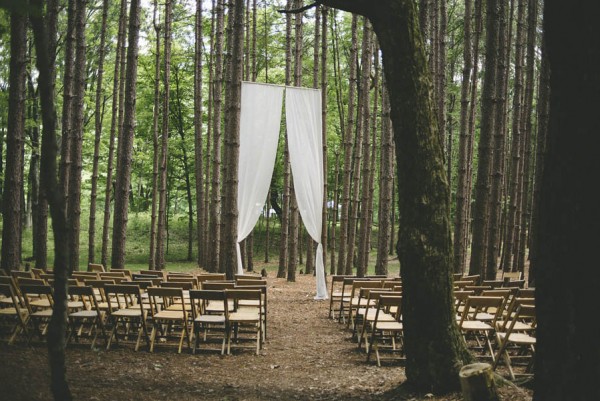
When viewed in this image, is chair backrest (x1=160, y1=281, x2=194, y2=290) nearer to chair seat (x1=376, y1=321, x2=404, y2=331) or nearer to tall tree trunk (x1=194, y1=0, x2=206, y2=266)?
chair seat (x1=376, y1=321, x2=404, y2=331)

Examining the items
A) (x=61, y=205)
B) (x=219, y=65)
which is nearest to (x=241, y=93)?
(x=219, y=65)

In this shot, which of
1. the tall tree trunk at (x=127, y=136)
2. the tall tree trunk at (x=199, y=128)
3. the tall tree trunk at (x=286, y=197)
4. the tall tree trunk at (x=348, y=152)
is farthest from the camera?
the tall tree trunk at (x=199, y=128)

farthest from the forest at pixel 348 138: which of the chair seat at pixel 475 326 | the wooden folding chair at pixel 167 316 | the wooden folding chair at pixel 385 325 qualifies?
the wooden folding chair at pixel 167 316

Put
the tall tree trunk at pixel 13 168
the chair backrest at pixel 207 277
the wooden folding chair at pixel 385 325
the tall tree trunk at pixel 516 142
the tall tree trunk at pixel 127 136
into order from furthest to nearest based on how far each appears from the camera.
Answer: the tall tree trunk at pixel 516 142, the tall tree trunk at pixel 127 136, the tall tree trunk at pixel 13 168, the chair backrest at pixel 207 277, the wooden folding chair at pixel 385 325

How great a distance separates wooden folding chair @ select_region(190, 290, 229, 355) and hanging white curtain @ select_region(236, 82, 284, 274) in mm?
3570

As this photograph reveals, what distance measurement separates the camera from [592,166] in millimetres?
2984

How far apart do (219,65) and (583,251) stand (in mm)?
13872

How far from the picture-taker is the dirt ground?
16.1ft

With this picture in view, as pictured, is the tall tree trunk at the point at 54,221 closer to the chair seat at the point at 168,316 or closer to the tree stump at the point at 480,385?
the tree stump at the point at 480,385

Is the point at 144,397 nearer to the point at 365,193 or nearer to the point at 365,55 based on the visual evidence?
the point at 365,193

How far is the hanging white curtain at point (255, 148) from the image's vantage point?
12445 mm

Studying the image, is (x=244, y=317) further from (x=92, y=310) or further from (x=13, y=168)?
(x=13, y=168)

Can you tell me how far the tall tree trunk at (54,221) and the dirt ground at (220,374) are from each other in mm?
803

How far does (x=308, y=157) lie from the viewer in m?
12.9
